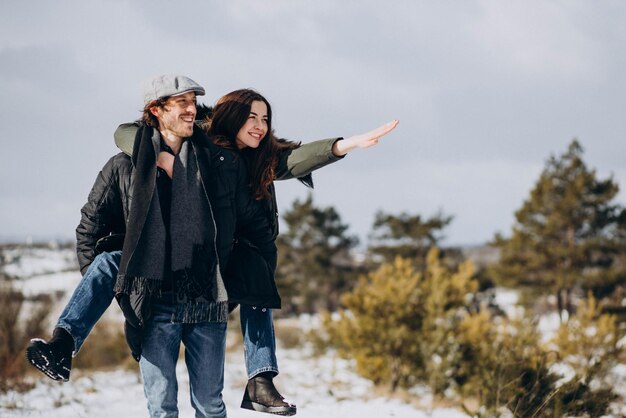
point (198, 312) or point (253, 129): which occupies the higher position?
point (253, 129)

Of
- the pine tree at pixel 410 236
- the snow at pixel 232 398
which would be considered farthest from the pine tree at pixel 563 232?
the snow at pixel 232 398

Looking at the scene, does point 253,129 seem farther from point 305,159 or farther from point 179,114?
point 179,114

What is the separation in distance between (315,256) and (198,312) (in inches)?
1255

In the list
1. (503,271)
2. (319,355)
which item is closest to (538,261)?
(503,271)

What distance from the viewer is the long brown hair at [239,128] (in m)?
3.08

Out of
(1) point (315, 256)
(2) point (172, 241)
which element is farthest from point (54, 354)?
(1) point (315, 256)

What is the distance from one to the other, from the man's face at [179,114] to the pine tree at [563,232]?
85.6ft

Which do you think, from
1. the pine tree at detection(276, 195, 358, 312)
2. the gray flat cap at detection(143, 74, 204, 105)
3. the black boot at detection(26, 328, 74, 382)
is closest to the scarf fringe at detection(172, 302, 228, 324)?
the black boot at detection(26, 328, 74, 382)

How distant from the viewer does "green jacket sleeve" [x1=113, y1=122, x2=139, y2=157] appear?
9.52 feet

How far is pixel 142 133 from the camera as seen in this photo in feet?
9.36

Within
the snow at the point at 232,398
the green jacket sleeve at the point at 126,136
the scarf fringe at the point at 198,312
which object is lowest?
the snow at the point at 232,398

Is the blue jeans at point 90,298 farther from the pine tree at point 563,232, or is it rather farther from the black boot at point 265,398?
the pine tree at point 563,232

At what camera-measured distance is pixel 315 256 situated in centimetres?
3466

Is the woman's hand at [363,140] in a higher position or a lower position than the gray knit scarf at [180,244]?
higher
